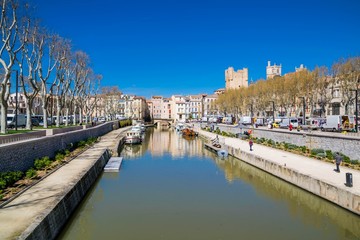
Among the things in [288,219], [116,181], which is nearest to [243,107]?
[116,181]

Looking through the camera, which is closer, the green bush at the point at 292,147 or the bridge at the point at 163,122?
the green bush at the point at 292,147

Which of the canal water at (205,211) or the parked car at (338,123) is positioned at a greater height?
the parked car at (338,123)

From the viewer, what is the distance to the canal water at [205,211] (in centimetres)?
1590

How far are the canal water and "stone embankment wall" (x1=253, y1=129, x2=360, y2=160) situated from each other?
6.81 m

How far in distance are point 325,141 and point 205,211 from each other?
18.1 m

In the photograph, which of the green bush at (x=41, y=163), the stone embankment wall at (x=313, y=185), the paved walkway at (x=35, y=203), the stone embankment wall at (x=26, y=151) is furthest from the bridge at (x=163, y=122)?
the paved walkway at (x=35, y=203)

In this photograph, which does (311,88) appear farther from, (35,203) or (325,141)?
(35,203)

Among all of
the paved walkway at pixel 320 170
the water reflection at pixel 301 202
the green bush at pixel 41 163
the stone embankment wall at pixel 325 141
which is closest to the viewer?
the water reflection at pixel 301 202

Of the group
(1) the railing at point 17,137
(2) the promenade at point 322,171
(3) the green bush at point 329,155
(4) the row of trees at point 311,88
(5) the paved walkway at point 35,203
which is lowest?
(2) the promenade at point 322,171

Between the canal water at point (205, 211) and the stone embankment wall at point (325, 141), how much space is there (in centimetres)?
681

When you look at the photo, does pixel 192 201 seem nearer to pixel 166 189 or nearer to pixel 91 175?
pixel 166 189

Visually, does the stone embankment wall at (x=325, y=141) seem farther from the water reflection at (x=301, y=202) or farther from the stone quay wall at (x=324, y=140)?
the water reflection at (x=301, y=202)

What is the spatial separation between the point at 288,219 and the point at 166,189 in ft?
32.7

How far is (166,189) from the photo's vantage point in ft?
82.8
